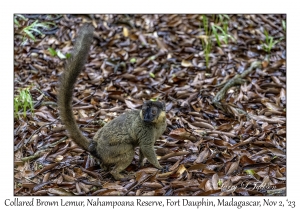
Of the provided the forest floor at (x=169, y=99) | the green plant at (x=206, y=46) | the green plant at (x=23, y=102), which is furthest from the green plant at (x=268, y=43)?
the green plant at (x=23, y=102)

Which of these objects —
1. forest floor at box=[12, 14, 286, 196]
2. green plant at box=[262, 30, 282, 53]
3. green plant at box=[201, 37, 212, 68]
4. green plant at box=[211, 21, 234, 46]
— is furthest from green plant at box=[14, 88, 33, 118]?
green plant at box=[262, 30, 282, 53]

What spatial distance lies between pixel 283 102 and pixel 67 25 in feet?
19.4

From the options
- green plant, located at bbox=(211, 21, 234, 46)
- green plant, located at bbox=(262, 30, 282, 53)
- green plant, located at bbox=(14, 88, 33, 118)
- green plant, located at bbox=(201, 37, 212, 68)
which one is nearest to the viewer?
green plant, located at bbox=(14, 88, 33, 118)

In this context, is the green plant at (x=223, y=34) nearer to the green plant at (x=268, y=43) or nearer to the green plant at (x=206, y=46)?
the green plant at (x=206, y=46)

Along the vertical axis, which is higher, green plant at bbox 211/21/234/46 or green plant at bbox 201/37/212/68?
green plant at bbox 211/21/234/46

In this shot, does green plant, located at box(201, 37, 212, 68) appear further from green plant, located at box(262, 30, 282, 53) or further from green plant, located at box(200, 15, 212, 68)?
green plant, located at box(262, 30, 282, 53)

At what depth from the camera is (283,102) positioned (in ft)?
27.6

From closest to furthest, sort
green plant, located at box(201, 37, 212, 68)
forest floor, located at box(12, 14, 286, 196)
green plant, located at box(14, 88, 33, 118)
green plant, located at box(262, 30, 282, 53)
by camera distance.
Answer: forest floor, located at box(12, 14, 286, 196) < green plant, located at box(14, 88, 33, 118) < green plant, located at box(201, 37, 212, 68) < green plant, located at box(262, 30, 282, 53)

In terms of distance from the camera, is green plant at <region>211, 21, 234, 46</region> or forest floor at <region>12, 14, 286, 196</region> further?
green plant at <region>211, 21, 234, 46</region>

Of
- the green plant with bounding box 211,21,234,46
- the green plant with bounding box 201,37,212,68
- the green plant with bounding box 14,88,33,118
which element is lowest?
the green plant with bounding box 14,88,33,118

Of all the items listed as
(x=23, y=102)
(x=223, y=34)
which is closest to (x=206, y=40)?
(x=223, y=34)

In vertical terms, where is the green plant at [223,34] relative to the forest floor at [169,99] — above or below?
above

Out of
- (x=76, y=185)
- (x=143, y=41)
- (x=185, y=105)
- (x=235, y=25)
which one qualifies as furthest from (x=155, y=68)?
(x=76, y=185)
